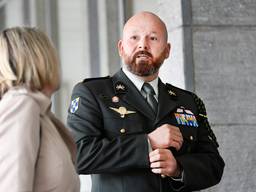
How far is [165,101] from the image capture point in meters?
3.21

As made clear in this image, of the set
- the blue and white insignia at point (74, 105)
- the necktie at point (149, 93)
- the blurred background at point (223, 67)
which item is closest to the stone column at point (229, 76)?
the blurred background at point (223, 67)

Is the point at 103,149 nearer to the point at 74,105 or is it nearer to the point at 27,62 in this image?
the point at 74,105

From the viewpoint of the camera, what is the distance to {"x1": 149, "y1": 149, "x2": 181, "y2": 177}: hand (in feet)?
9.60

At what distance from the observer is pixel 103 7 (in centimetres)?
720

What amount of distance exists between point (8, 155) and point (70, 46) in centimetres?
665

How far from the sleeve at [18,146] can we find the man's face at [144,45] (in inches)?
43.6

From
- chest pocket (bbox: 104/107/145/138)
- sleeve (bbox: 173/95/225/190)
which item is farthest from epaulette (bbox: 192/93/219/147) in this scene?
chest pocket (bbox: 104/107/145/138)

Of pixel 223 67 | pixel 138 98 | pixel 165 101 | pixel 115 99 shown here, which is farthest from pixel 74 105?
pixel 223 67

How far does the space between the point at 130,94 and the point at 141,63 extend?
0.49 feet

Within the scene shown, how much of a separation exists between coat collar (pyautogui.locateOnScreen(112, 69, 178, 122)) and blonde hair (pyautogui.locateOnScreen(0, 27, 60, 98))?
0.93 metres

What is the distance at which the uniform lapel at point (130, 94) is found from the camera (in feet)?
10.3

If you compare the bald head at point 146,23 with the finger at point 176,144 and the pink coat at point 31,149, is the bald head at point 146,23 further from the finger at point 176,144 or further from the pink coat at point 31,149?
the pink coat at point 31,149

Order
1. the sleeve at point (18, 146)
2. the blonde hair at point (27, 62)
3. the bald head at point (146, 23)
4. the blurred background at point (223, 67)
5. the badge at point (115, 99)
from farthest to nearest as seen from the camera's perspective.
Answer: the blurred background at point (223, 67) < the bald head at point (146, 23) < the badge at point (115, 99) < the blonde hair at point (27, 62) < the sleeve at point (18, 146)

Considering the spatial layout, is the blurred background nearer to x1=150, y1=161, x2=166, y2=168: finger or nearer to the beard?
the beard
